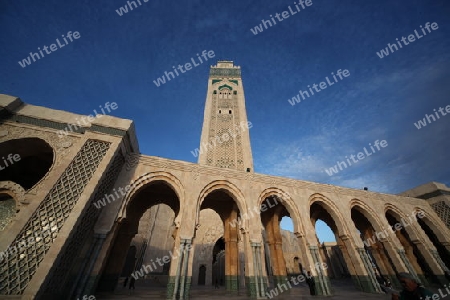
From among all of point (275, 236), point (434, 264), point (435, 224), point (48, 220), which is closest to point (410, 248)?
point (434, 264)

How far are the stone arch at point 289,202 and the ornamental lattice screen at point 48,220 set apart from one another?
6.04 meters

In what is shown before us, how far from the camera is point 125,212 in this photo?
6113mm

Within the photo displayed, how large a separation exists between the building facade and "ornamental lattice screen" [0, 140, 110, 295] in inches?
0.8

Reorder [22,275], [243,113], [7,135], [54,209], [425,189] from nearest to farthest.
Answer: [22,275] < [54,209] < [7,135] < [425,189] < [243,113]

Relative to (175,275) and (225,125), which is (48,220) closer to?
(175,275)

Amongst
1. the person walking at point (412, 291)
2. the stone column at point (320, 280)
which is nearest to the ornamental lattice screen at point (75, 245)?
the person walking at point (412, 291)

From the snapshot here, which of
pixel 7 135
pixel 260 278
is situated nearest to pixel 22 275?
pixel 7 135

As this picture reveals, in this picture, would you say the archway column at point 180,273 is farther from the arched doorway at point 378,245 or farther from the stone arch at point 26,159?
the arched doorway at point 378,245

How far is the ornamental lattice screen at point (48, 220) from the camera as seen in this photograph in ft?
12.7

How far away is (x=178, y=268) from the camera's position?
225 inches

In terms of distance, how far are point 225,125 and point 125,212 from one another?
12.9 meters

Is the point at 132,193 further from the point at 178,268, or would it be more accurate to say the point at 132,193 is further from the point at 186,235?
the point at 178,268

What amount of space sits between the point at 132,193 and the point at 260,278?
17.0ft

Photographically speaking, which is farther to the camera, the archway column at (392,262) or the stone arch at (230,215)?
the archway column at (392,262)
